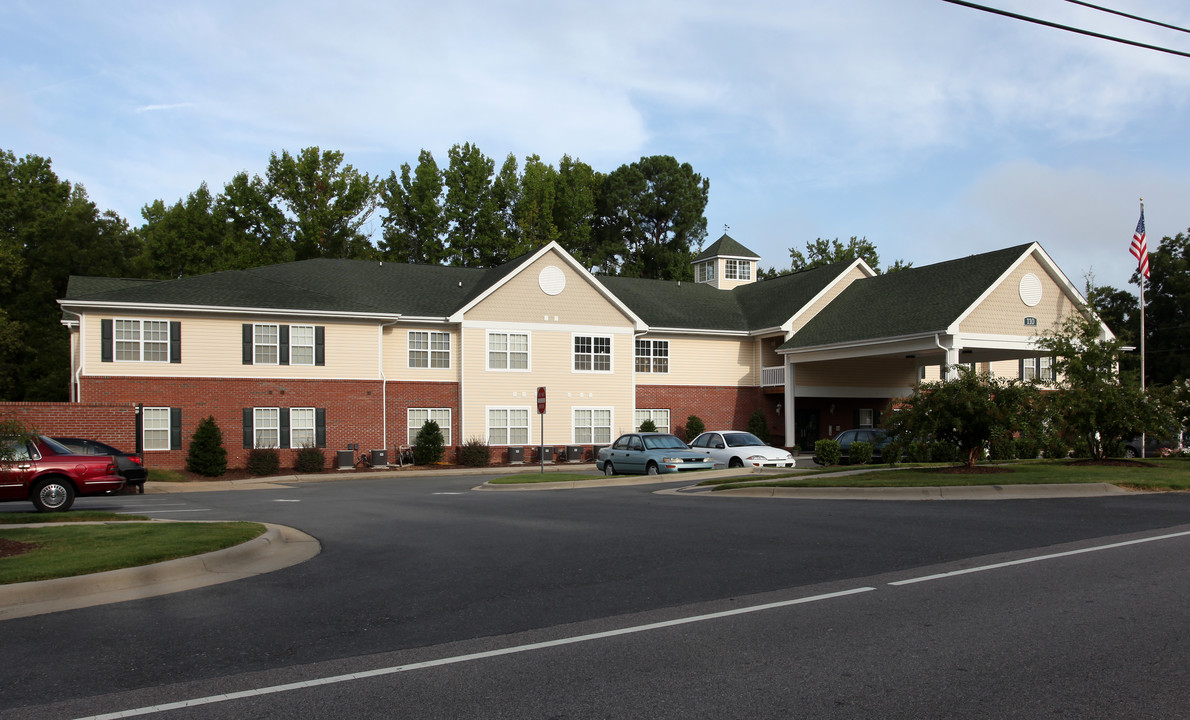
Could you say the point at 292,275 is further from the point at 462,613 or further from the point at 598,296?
→ the point at 462,613

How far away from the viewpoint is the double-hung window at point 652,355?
139 ft

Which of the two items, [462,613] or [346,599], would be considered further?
[346,599]

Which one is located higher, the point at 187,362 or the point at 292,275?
the point at 292,275

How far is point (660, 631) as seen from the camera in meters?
7.37

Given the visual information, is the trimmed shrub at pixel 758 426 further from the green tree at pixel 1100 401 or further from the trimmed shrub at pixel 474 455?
the green tree at pixel 1100 401

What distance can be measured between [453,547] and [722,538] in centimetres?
355

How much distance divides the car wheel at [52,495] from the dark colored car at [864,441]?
20505 millimetres

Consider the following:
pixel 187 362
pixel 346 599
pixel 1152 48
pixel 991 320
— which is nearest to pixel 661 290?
pixel 991 320

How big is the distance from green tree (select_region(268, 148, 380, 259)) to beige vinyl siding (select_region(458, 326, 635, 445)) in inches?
956

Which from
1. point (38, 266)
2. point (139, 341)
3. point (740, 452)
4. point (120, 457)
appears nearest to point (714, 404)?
point (740, 452)

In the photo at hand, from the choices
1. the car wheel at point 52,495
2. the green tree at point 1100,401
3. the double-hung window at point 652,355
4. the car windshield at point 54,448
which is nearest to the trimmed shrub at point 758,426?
the double-hung window at point 652,355

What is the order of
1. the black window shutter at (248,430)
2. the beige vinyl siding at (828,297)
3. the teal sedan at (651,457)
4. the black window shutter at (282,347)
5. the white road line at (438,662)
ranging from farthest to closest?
1. the beige vinyl siding at (828,297)
2. the black window shutter at (282,347)
3. the black window shutter at (248,430)
4. the teal sedan at (651,457)
5. the white road line at (438,662)

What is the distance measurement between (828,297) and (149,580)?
3743cm

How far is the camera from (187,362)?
107 feet
